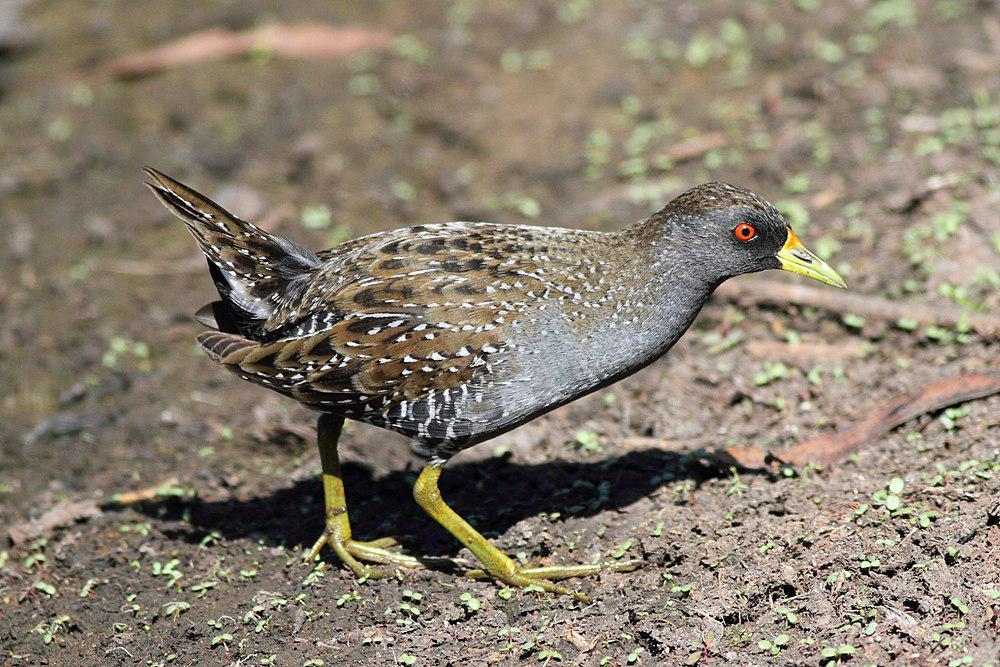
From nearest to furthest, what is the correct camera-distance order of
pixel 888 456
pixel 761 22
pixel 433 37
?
pixel 888 456 < pixel 761 22 < pixel 433 37

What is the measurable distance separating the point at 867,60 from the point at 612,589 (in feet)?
20.3

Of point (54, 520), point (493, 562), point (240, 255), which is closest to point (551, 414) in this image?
point (493, 562)

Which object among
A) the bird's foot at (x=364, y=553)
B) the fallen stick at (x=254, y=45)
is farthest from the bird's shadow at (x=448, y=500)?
the fallen stick at (x=254, y=45)

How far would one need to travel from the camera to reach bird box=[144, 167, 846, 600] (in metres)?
5.14

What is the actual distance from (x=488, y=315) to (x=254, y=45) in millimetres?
6981

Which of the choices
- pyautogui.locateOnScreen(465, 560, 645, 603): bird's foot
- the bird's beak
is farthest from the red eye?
pyautogui.locateOnScreen(465, 560, 645, 603): bird's foot

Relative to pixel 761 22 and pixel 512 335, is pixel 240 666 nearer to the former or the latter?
pixel 512 335

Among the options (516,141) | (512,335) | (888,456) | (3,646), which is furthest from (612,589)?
(516,141)

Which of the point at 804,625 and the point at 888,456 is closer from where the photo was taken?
the point at 804,625

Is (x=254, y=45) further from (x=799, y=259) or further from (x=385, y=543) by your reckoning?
(x=799, y=259)

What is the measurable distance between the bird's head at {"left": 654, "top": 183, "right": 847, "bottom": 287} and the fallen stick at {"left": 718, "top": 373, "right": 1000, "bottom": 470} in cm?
110

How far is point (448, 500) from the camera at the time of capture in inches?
242

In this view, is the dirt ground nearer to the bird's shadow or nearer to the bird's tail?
the bird's shadow

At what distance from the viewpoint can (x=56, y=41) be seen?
11.6m
